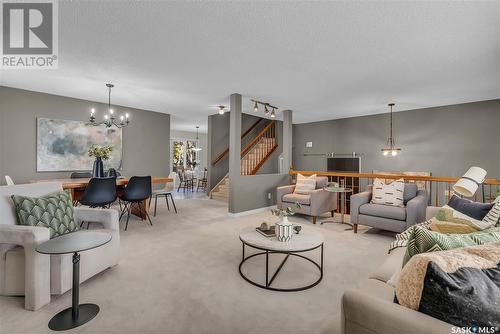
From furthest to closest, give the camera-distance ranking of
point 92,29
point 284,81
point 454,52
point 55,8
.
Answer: point 284,81 → point 454,52 → point 92,29 → point 55,8

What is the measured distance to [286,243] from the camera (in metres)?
2.16

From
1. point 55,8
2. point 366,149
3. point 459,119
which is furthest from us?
point 366,149

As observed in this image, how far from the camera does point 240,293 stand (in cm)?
203

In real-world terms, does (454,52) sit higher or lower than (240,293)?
higher

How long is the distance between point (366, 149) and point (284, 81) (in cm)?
422

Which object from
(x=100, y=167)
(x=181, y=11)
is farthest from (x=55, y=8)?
(x=100, y=167)

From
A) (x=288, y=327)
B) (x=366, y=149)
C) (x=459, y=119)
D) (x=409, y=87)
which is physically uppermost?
(x=409, y=87)

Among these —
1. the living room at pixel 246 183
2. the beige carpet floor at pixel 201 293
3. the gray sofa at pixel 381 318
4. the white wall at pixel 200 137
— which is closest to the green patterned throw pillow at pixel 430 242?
the living room at pixel 246 183

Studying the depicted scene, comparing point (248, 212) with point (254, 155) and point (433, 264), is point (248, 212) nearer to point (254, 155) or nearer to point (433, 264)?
point (254, 155)

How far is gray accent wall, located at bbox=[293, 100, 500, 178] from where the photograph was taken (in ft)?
17.1

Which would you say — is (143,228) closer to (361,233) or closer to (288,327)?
(288,327)

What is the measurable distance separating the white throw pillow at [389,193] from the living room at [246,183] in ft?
0.07

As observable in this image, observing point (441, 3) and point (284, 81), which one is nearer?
point (441, 3)

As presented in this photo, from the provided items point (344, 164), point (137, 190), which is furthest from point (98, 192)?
point (344, 164)
